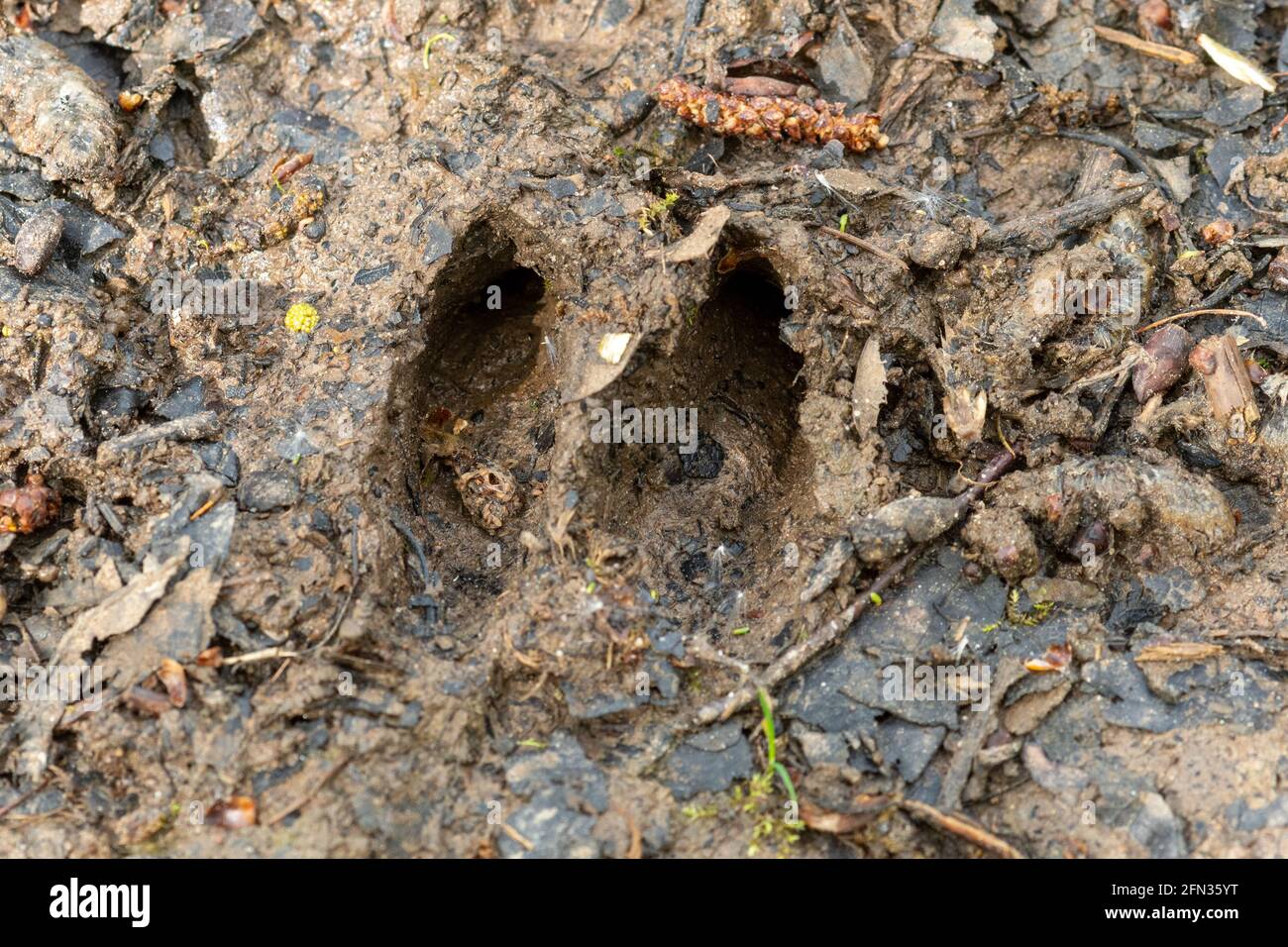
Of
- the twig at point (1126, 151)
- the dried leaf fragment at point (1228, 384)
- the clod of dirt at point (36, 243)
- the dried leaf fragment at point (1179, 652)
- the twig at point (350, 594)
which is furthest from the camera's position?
the twig at point (1126, 151)

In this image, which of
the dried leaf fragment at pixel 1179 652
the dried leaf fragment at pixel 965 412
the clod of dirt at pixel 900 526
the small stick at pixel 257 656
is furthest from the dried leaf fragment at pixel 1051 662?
the small stick at pixel 257 656

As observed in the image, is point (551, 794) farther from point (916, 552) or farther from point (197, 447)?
point (197, 447)

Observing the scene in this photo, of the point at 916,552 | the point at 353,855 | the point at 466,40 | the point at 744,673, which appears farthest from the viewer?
the point at 466,40

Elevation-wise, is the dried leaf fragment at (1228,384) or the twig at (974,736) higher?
the dried leaf fragment at (1228,384)

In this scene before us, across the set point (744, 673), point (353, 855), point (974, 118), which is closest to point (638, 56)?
point (974, 118)

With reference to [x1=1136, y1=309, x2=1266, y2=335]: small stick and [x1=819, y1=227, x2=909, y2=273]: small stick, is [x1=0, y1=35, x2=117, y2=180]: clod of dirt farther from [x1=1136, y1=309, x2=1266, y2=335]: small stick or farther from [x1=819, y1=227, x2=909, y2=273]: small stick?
[x1=1136, y1=309, x2=1266, y2=335]: small stick

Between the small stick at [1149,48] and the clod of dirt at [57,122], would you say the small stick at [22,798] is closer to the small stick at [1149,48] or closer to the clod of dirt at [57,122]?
the clod of dirt at [57,122]

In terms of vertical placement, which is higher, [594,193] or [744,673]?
[594,193]

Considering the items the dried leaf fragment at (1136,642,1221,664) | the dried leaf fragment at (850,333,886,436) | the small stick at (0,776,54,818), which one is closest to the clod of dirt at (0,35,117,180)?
the small stick at (0,776,54,818)
